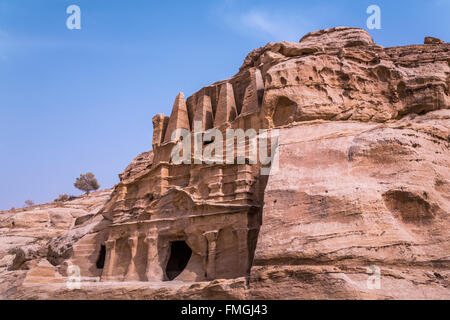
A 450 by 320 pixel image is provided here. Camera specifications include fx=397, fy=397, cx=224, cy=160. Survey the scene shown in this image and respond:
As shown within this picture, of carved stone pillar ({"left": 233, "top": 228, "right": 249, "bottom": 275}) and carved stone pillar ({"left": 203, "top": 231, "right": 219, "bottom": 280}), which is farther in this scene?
carved stone pillar ({"left": 203, "top": 231, "right": 219, "bottom": 280})

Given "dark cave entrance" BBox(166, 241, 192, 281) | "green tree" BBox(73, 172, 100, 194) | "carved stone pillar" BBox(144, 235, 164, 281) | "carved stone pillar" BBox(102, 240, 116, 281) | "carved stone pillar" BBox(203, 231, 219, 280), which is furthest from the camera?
"green tree" BBox(73, 172, 100, 194)

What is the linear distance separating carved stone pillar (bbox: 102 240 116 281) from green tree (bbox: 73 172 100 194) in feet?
140

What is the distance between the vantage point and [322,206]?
1289cm

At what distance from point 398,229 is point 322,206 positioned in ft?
7.68

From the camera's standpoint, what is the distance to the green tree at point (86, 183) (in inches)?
2475

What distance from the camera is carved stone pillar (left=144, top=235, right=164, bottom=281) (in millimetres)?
19469

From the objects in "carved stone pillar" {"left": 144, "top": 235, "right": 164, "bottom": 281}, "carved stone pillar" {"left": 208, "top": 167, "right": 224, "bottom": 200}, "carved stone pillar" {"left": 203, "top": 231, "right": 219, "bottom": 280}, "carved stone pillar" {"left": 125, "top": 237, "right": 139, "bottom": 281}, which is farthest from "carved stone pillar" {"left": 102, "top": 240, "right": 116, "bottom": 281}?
"carved stone pillar" {"left": 208, "top": 167, "right": 224, "bottom": 200}

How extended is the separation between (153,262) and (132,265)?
169 cm

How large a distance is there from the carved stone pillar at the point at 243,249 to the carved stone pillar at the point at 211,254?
119cm

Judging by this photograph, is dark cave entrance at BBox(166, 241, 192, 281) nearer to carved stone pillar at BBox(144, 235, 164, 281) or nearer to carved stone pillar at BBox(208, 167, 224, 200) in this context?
carved stone pillar at BBox(144, 235, 164, 281)

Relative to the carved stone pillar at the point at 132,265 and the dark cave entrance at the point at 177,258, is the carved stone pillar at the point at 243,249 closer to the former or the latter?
the dark cave entrance at the point at 177,258

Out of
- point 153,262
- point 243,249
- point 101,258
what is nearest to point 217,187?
point 243,249

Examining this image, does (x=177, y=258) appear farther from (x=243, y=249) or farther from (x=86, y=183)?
(x=86, y=183)
